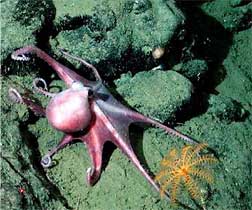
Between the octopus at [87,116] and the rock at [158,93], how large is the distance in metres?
0.31

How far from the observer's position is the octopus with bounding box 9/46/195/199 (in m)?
3.34

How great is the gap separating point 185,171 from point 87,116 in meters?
1.09

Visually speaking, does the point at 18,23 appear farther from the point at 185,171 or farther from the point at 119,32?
the point at 185,171

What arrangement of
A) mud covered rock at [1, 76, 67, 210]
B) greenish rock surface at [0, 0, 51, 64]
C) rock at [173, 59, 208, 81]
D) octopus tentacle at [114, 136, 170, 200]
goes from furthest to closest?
rock at [173, 59, 208, 81] < greenish rock surface at [0, 0, 51, 64] < octopus tentacle at [114, 136, 170, 200] < mud covered rock at [1, 76, 67, 210]

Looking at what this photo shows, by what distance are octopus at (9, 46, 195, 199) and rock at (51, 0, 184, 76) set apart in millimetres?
442

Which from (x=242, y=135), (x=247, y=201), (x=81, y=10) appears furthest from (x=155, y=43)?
(x=247, y=201)

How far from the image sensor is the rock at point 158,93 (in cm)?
386

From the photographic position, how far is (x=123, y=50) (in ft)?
13.0

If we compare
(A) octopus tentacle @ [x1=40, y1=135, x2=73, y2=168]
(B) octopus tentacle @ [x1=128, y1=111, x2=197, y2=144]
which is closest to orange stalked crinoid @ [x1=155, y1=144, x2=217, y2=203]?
(B) octopus tentacle @ [x1=128, y1=111, x2=197, y2=144]

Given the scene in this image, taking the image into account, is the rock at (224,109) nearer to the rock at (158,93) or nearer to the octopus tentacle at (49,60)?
the rock at (158,93)

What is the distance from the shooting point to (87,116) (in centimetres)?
336

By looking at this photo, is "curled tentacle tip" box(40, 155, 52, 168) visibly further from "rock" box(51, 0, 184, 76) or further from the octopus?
"rock" box(51, 0, 184, 76)

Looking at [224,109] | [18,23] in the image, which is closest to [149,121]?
[224,109]

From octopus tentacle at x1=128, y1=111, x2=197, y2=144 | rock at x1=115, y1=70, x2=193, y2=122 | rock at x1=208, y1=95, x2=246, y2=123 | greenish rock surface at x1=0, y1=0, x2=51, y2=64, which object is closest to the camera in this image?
greenish rock surface at x1=0, y1=0, x2=51, y2=64
